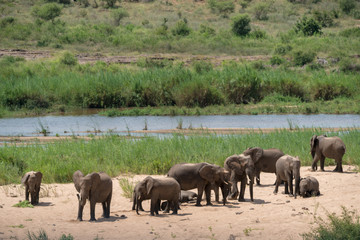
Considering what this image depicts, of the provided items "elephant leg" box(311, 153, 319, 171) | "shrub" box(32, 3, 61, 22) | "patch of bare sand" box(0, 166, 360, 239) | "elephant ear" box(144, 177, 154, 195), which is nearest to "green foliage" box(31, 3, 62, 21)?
"shrub" box(32, 3, 61, 22)

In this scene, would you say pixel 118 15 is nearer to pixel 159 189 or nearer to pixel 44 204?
pixel 44 204

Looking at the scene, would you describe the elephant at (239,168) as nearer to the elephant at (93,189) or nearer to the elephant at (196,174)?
the elephant at (196,174)

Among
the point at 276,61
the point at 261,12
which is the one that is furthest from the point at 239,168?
the point at 261,12

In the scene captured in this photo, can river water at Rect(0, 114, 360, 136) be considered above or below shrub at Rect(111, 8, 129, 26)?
below

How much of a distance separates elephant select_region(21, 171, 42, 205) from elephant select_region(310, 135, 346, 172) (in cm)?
580

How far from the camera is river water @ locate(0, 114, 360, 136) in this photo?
2286cm

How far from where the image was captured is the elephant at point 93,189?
28.7 feet

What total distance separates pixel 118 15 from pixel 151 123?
33.7 metres

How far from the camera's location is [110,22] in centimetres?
5519

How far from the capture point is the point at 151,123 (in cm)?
2484

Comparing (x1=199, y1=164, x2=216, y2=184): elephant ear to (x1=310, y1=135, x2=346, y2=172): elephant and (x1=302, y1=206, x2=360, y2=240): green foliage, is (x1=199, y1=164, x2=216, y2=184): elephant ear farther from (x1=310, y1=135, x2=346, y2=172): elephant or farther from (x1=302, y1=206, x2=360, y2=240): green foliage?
(x1=310, y1=135, x2=346, y2=172): elephant

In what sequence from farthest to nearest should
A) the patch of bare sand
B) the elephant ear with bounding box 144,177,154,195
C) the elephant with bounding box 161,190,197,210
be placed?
the elephant with bounding box 161,190,197,210
the elephant ear with bounding box 144,177,154,195
the patch of bare sand

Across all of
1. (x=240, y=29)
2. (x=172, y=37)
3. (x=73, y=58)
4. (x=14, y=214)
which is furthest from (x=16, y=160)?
(x=240, y=29)

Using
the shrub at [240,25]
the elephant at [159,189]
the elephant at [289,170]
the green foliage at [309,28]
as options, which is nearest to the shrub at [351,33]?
the green foliage at [309,28]
